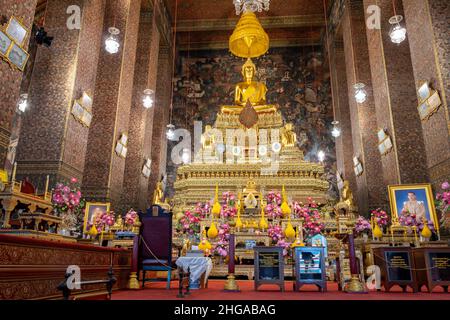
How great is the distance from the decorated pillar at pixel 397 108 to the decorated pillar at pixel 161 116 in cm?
830

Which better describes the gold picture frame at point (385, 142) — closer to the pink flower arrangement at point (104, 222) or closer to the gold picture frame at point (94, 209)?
the pink flower arrangement at point (104, 222)

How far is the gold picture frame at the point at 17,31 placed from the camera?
4.85 m

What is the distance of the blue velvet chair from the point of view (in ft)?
15.3

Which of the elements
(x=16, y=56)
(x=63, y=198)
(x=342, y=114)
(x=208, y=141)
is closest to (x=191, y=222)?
(x=63, y=198)

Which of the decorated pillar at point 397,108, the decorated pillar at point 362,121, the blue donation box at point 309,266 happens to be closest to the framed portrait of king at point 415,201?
the decorated pillar at point 397,108

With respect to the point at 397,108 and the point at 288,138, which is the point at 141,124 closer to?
the point at 288,138

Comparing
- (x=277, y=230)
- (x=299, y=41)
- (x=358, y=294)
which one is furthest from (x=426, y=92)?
(x=299, y=41)

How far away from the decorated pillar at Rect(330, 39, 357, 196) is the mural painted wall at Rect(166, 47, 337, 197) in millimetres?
1466

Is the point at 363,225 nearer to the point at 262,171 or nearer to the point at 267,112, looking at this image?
the point at 262,171

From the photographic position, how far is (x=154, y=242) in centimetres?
481

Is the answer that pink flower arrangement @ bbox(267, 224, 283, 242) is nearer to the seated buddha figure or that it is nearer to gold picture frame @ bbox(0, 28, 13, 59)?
gold picture frame @ bbox(0, 28, 13, 59)

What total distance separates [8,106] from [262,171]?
7.98m

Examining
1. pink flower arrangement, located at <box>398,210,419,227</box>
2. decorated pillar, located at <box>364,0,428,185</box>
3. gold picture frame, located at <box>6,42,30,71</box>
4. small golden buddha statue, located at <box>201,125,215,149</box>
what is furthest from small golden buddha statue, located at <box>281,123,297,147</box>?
gold picture frame, located at <box>6,42,30,71</box>

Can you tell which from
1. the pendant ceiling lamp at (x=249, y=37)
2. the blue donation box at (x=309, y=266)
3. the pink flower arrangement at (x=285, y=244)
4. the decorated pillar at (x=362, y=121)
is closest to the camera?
the blue donation box at (x=309, y=266)
